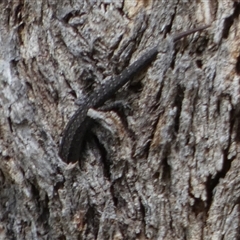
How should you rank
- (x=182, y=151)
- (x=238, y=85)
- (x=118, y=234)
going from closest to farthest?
(x=238, y=85) → (x=182, y=151) → (x=118, y=234)

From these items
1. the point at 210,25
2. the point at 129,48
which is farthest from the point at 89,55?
the point at 210,25

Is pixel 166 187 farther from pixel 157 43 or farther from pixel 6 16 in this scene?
pixel 6 16

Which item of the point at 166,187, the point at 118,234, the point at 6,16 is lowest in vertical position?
the point at 118,234
